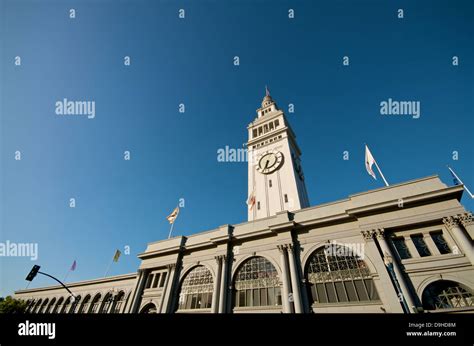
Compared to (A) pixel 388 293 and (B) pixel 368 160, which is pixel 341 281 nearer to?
(A) pixel 388 293

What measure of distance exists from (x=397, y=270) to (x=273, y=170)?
2244 cm

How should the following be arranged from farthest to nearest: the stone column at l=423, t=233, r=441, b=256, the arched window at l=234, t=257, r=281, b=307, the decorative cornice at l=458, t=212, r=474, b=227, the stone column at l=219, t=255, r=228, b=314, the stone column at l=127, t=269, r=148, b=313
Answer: the stone column at l=127, t=269, r=148, b=313, the stone column at l=219, t=255, r=228, b=314, the arched window at l=234, t=257, r=281, b=307, the stone column at l=423, t=233, r=441, b=256, the decorative cornice at l=458, t=212, r=474, b=227

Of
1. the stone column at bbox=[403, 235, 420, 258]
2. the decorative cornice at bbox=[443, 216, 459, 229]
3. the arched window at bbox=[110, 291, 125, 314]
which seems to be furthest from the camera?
the arched window at bbox=[110, 291, 125, 314]

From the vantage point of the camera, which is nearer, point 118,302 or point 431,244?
point 431,244

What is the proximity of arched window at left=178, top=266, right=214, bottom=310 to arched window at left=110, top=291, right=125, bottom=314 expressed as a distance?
42.7ft

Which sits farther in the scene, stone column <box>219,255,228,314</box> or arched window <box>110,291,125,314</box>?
arched window <box>110,291,125,314</box>

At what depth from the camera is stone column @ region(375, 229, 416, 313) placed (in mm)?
14161

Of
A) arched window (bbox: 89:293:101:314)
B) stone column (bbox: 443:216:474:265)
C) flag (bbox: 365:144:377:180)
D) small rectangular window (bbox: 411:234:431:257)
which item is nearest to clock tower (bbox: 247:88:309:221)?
flag (bbox: 365:144:377:180)

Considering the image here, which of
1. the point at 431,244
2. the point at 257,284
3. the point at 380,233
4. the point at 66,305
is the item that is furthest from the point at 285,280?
the point at 66,305

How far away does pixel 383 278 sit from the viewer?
15.9m

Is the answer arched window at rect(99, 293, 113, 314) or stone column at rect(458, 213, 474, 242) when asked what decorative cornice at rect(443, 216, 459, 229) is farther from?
arched window at rect(99, 293, 113, 314)

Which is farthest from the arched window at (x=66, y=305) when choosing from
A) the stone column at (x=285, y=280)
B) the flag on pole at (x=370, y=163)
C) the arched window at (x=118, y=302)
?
the flag on pole at (x=370, y=163)

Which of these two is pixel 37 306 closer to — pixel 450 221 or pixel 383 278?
pixel 383 278
